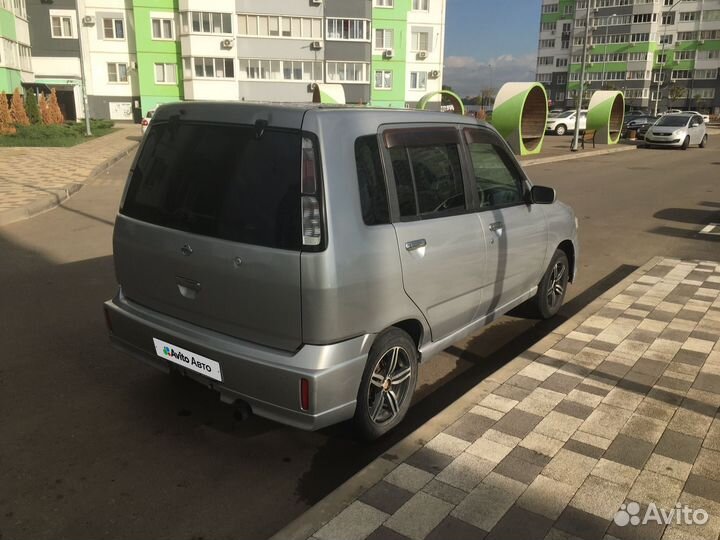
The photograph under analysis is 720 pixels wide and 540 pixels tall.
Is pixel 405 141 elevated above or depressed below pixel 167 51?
below

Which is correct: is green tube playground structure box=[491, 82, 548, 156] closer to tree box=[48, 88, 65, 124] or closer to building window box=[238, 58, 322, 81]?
tree box=[48, 88, 65, 124]

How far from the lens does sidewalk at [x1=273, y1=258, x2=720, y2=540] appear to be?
2.68 metres

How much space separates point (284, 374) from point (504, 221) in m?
2.17

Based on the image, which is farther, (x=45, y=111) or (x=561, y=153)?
(x=45, y=111)

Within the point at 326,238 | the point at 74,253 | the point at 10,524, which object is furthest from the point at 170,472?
the point at 74,253

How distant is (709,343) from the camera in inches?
192

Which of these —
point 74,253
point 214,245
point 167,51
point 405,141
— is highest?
point 167,51

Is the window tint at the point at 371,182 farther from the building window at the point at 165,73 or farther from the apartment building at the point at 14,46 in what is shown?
the building window at the point at 165,73

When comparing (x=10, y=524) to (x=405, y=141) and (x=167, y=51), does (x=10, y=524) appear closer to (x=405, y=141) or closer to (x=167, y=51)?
(x=405, y=141)

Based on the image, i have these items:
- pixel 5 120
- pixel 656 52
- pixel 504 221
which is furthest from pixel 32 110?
pixel 656 52

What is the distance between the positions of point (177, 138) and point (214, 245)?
2.36ft

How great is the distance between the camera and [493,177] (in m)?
4.47

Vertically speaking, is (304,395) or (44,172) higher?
(304,395)

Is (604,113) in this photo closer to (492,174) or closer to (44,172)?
(44,172)
